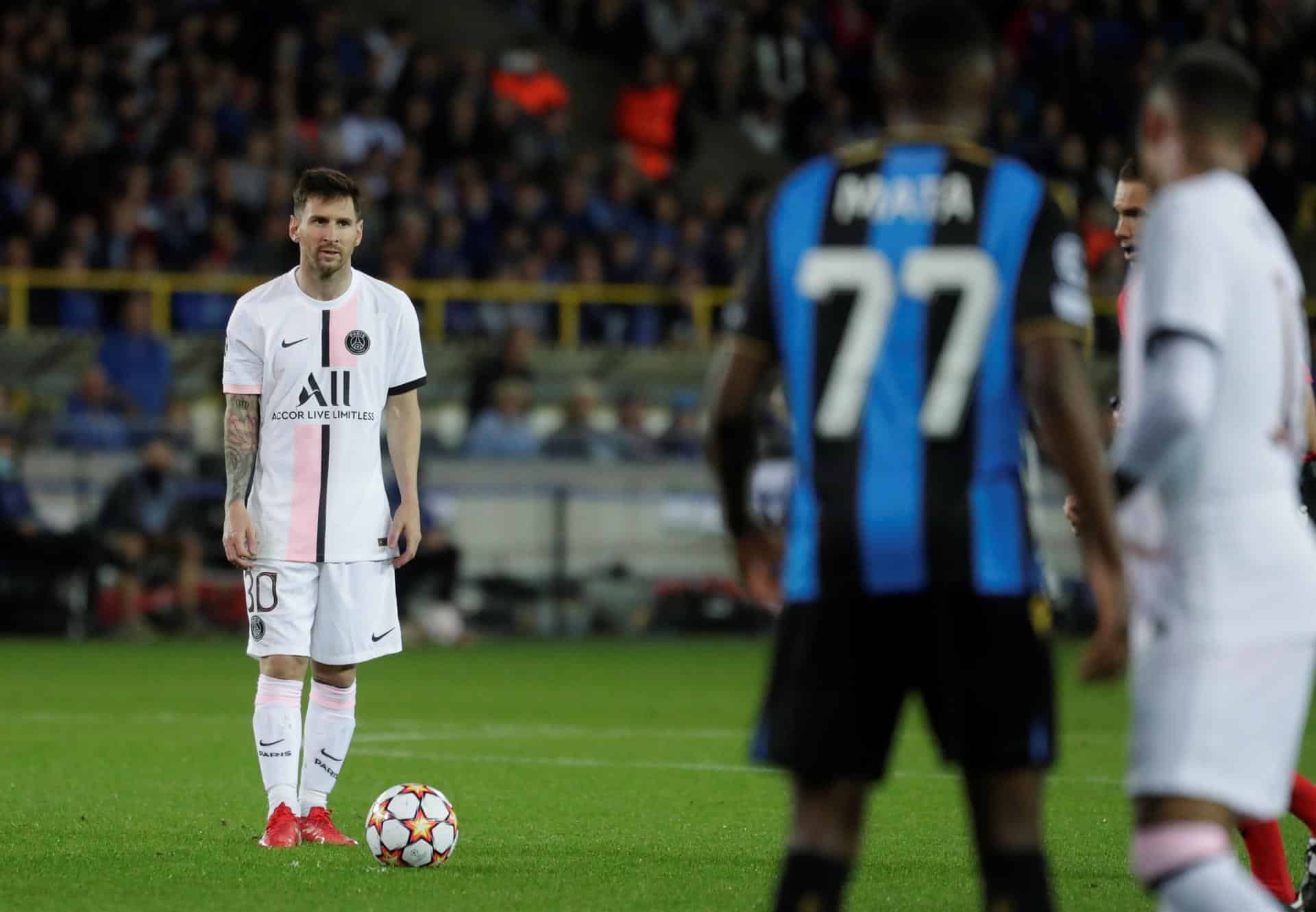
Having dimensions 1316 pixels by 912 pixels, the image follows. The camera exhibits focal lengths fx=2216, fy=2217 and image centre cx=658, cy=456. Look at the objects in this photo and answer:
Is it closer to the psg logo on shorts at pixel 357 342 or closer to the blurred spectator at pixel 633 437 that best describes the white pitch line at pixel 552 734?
the psg logo on shorts at pixel 357 342

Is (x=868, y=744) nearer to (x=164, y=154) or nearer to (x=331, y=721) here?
(x=331, y=721)

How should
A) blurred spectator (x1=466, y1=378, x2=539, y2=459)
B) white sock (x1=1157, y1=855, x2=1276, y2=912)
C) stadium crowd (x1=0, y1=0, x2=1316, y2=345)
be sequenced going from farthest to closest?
stadium crowd (x1=0, y1=0, x2=1316, y2=345)
blurred spectator (x1=466, y1=378, x2=539, y2=459)
white sock (x1=1157, y1=855, x2=1276, y2=912)

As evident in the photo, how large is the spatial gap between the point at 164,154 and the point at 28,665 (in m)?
7.06

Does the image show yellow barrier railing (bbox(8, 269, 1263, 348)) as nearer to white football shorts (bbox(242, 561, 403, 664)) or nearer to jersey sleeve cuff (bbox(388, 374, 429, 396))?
jersey sleeve cuff (bbox(388, 374, 429, 396))

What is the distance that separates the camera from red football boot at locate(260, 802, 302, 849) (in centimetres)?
715

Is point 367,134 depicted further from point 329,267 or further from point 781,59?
point 329,267

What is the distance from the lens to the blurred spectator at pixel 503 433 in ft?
65.9

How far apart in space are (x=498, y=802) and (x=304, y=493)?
178 centimetres

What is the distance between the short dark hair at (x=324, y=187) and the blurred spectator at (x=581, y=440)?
12910 mm

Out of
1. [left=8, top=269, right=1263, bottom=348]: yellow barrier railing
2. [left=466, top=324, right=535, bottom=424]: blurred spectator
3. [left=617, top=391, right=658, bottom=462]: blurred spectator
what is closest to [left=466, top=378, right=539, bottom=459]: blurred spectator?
[left=466, top=324, right=535, bottom=424]: blurred spectator

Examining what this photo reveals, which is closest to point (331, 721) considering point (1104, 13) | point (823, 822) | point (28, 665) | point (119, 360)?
point (823, 822)

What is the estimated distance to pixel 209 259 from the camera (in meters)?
20.6

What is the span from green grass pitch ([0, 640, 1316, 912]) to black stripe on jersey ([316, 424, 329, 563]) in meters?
0.97

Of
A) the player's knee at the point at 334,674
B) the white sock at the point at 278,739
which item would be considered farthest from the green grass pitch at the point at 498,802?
the player's knee at the point at 334,674
